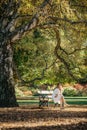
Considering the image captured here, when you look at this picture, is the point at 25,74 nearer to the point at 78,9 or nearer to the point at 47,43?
the point at 47,43

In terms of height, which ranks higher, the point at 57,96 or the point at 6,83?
the point at 6,83

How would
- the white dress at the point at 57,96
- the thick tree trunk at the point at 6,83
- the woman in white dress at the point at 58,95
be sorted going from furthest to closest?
→ the white dress at the point at 57,96
the woman in white dress at the point at 58,95
the thick tree trunk at the point at 6,83

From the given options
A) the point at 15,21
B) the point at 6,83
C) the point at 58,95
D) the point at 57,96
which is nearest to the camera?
the point at 6,83

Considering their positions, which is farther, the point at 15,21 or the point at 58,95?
the point at 58,95

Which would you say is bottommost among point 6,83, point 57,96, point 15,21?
point 57,96

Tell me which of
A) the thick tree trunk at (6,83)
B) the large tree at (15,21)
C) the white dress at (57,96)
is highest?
the large tree at (15,21)

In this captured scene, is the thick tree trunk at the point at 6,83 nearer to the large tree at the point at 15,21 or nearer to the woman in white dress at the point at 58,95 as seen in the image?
the large tree at the point at 15,21

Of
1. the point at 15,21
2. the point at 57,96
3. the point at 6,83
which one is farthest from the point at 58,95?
the point at 15,21

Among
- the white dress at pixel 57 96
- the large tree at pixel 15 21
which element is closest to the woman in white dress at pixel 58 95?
the white dress at pixel 57 96

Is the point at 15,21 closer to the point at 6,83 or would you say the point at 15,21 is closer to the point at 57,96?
the point at 6,83

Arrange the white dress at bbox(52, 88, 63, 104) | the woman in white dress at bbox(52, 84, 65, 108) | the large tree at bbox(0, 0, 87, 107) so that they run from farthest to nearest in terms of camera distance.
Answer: the white dress at bbox(52, 88, 63, 104) < the woman in white dress at bbox(52, 84, 65, 108) < the large tree at bbox(0, 0, 87, 107)

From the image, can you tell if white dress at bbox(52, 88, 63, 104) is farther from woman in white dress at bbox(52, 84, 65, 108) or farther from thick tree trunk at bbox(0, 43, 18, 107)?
thick tree trunk at bbox(0, 43, 18, 107)

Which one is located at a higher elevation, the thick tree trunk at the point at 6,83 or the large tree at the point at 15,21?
the large tree at the point at 15,21

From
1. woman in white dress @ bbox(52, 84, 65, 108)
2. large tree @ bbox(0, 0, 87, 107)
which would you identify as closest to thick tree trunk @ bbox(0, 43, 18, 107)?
large tree @ bbox(0, 0, 87, 107)
